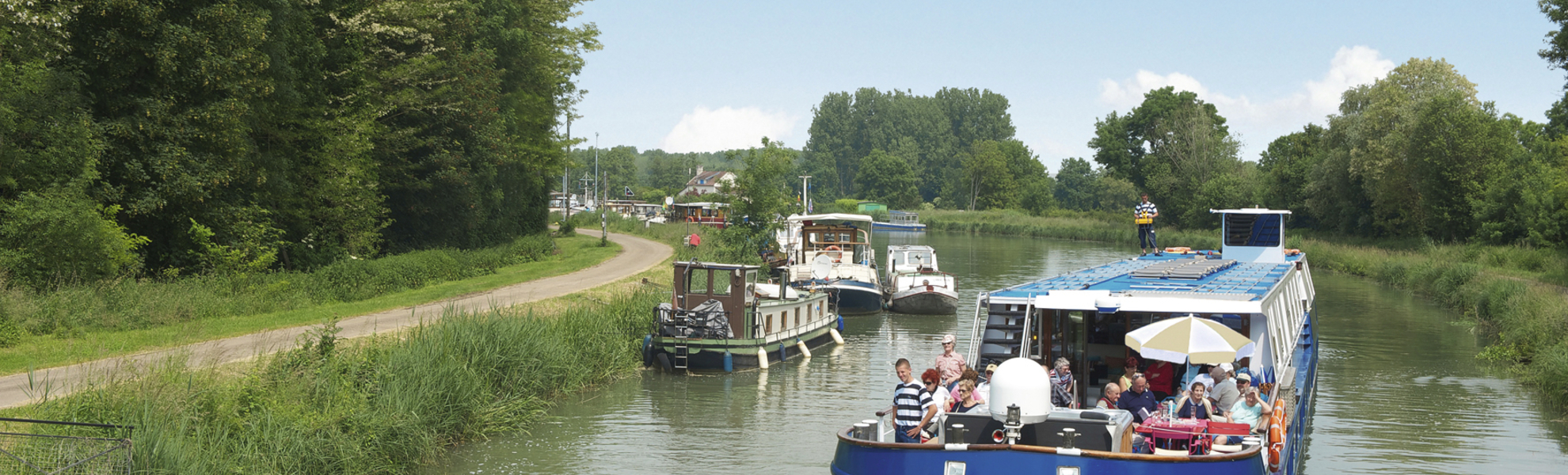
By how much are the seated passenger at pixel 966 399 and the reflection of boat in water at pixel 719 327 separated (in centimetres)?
1132

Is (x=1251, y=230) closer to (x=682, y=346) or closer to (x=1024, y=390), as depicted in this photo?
(x=682, y=346)

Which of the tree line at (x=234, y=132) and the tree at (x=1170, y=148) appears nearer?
the tree line at (x=234, y=132)

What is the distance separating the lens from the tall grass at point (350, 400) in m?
12.1

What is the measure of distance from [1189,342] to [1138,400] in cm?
108

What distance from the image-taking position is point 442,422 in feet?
54.0

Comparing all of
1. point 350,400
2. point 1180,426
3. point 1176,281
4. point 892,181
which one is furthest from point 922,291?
point 892,181

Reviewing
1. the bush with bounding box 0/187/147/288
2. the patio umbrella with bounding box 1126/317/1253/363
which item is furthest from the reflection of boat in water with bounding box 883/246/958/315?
the patio umbrella with bounding box 1126/317/1253/363

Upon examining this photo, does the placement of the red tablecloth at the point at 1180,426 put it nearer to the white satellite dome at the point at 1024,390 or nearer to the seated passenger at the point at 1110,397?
the seated passenger at the point at 1110,397

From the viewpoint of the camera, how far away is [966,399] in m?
12.7

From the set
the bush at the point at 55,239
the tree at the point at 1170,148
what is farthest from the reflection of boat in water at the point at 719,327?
the tree at the point at 1170,148

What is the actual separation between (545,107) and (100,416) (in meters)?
44.1

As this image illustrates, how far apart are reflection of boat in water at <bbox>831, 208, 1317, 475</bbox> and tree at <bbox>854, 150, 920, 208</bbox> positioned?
5565 inches

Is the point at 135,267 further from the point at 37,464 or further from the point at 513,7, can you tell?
the point at 513,7

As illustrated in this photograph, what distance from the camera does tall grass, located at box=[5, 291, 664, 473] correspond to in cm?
1211
